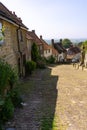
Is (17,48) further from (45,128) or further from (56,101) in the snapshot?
(45,128)

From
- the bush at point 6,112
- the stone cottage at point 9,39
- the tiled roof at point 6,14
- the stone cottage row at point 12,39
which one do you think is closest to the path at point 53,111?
the bush at point 6,112

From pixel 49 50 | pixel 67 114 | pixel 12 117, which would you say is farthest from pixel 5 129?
pixel 49 50

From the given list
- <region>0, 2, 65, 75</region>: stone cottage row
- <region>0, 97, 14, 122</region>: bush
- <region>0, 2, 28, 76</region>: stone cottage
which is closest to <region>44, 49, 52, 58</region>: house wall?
<region>0, 2, 65, 75</region>: stone cottage row

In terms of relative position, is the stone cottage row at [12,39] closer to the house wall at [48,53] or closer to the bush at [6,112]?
the bush at [6,112]

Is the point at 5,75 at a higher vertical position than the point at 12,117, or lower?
higher

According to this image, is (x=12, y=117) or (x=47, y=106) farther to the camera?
(x=47, y=106)

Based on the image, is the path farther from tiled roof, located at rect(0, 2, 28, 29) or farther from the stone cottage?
tiled roof, located at rect(0, 2, 28, 29)

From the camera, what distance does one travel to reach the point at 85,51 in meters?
39.3

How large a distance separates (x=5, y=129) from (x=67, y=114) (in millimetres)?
3097

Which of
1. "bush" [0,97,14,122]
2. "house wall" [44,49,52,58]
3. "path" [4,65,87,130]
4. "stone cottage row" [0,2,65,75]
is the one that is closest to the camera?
"path" [4,65,87,130]

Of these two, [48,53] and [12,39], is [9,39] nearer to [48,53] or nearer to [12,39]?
[12,39]

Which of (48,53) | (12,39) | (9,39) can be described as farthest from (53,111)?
(48,53)

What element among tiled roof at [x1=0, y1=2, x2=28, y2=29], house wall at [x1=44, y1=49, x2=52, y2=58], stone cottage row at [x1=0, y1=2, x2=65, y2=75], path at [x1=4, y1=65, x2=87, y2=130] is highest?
tiled roof at [x1=0, y1=2, x2=28, y2=29]

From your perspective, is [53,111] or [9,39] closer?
[53,111]
